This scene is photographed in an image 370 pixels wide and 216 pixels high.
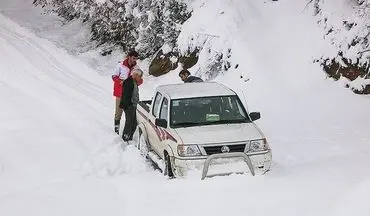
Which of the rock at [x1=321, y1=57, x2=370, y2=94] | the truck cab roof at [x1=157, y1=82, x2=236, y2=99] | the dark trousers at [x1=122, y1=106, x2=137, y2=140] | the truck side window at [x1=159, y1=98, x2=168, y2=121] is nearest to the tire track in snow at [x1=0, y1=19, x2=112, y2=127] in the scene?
the dark trousers at [x1=122, y1=106, x2=137, y2=140]

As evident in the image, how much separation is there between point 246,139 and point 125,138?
3646 mm

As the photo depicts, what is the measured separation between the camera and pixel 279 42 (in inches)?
617

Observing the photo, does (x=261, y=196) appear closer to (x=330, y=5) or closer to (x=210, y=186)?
(x=210, y=186)

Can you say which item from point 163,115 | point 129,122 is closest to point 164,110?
point 163,115

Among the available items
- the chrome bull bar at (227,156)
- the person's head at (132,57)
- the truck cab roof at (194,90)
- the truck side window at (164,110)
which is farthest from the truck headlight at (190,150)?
the person's head at (132,57)

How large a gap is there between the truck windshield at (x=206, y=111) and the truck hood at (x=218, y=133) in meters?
0.23

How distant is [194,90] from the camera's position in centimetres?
978

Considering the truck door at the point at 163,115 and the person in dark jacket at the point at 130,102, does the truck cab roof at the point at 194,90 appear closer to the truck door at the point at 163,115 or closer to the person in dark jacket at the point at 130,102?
the truck door at the point at 163,115

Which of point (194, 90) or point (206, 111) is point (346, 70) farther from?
point (206, 111)

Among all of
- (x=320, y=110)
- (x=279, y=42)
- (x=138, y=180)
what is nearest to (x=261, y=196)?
(x=138, y=180)

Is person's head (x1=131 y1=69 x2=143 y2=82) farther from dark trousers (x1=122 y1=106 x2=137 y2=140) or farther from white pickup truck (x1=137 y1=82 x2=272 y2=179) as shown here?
white pickup truck (x1=137 y1=82 x2=272 y2=179)

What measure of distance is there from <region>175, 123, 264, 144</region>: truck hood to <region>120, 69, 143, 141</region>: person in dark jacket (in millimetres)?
2688

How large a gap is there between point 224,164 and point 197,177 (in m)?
0.42

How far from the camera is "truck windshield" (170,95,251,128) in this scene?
909 centimetres
